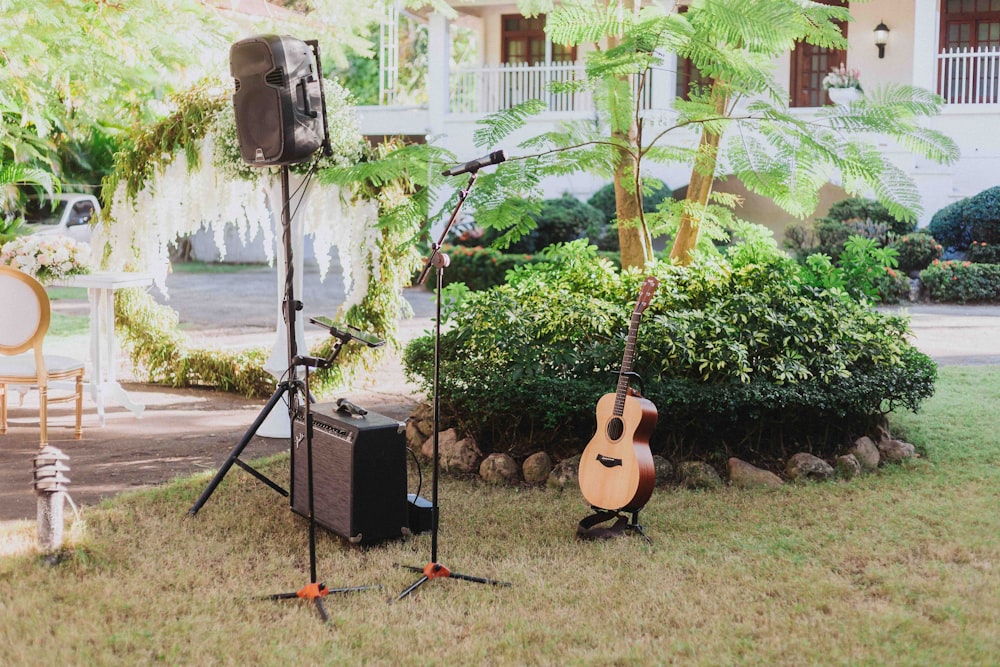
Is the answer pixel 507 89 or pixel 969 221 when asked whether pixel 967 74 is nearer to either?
pixel 969 221

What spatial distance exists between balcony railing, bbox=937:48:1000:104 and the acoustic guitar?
1440cm

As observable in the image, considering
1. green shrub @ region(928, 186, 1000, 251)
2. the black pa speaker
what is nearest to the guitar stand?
the black pa speaker

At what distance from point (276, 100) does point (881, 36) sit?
16.2m

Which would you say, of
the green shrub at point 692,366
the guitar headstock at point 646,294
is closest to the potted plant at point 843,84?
the green shrub at point 692,366

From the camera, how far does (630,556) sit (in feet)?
16.2

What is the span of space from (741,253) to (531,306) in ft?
5.33

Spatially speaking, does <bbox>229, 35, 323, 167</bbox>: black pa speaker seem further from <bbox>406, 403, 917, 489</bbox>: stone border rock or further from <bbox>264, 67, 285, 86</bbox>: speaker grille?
<bbox>406, 403, 917, 489</bbox>: stone border rock

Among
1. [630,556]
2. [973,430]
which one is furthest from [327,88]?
[973,430]

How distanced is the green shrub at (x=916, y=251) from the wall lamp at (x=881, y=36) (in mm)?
4600

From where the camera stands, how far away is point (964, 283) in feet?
49.5

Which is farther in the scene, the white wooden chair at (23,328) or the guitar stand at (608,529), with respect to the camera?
the white wooden chair at (23,328)

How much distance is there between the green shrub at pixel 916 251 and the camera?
52.5ft

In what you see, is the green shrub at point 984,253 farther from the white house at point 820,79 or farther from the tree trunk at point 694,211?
the tree trunk at point 694,211

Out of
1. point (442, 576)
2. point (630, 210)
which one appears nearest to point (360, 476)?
point (442, 576)
